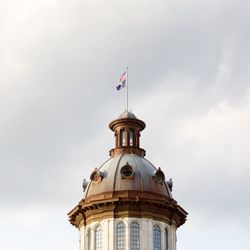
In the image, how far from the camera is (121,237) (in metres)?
75.9

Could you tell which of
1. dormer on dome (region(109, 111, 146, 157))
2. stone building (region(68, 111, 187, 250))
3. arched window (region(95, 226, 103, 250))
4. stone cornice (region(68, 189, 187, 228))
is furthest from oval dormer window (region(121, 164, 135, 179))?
arched window (region(95, 226, 103, 250))

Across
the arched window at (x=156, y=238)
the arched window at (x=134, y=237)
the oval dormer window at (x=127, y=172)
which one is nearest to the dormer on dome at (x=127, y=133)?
the oval dormer window at (x=127, y=172)

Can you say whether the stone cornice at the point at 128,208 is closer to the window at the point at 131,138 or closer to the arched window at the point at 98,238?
the arched window at the point at 98,238

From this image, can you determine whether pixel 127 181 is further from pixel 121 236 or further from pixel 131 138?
pixel 131 138

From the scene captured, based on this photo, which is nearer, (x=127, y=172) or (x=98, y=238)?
(x=98, y=238)

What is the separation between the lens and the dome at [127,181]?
77.0m

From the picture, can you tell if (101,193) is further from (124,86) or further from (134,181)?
(124,86)

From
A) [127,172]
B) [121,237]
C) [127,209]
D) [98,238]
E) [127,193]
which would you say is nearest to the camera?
[121,237]

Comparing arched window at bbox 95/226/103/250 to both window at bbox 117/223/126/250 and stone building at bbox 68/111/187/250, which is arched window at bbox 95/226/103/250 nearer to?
stone building at bbox 68/111/187/250

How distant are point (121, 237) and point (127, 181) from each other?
5.48 metres

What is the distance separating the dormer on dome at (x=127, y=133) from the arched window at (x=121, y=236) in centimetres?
894

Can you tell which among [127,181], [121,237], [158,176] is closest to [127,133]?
[158,176]

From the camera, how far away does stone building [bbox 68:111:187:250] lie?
76.0 meters

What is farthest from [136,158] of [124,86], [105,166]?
[124,86]
